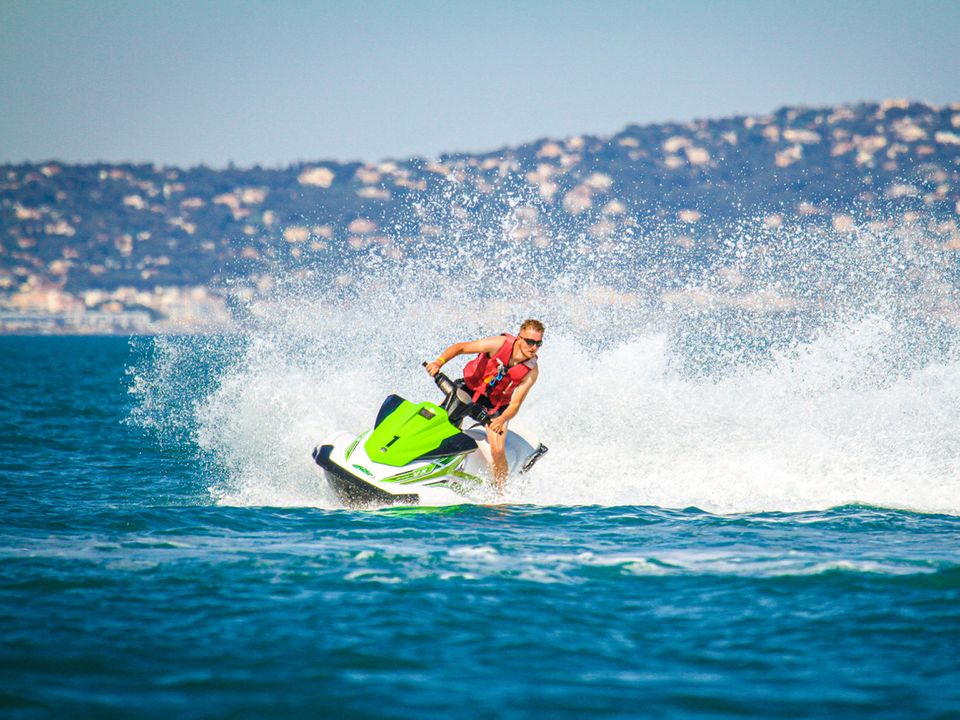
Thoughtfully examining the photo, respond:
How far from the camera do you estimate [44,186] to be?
182875 mm

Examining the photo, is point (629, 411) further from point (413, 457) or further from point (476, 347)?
point (413, 457)

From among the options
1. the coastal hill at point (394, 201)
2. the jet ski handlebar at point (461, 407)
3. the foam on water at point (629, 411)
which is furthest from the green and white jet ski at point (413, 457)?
the coastal hill at point (394, 201)

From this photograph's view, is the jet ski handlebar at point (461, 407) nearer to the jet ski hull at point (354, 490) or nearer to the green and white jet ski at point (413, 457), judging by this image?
the green and white jet ski at point (413, 457)

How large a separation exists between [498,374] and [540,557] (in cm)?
220

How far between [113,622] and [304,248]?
11459cm

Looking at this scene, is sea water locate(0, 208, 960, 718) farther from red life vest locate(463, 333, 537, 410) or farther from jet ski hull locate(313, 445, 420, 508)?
red life vest locate(463, 333, 537, 410)

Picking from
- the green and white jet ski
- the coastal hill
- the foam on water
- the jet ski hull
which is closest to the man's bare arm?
the green and white jet ski

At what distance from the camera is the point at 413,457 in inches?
334

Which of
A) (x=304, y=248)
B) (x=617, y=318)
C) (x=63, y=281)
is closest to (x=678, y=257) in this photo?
(x=617, y=318)

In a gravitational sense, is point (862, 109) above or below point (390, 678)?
above

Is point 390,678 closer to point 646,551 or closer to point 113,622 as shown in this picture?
point 113,622

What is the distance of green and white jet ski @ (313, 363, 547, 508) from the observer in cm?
845

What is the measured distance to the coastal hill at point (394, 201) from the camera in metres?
77.2

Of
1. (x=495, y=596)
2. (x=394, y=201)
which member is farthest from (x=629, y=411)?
(x=394, y=201)
